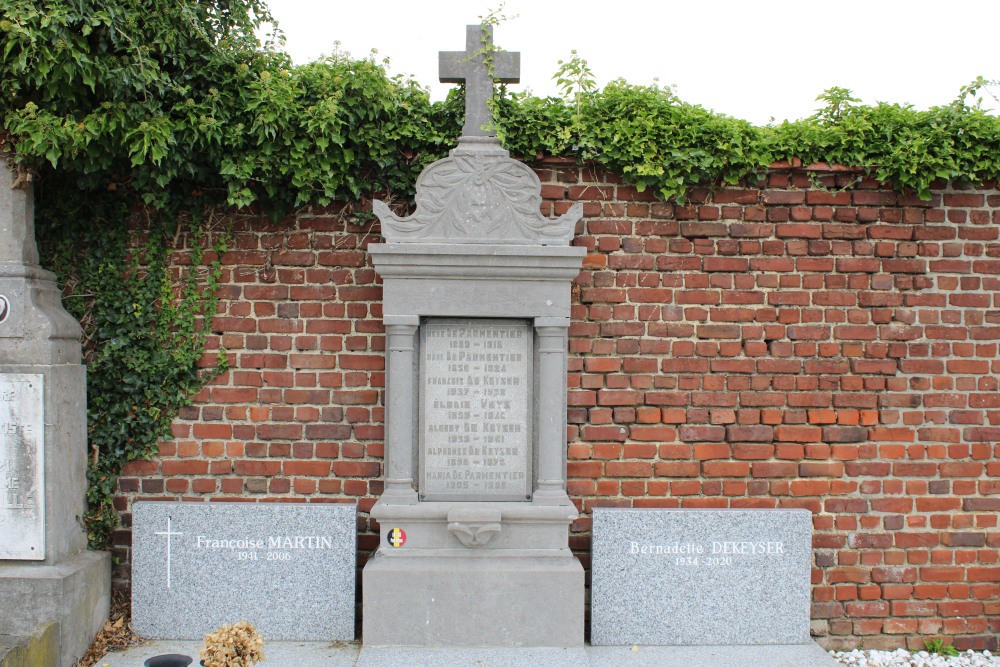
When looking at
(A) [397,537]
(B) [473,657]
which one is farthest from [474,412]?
(B) [473,657]

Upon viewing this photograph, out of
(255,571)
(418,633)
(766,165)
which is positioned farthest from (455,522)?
(766,165)

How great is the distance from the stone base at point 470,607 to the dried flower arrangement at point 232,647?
0.77 m

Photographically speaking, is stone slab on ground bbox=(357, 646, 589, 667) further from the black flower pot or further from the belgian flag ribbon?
the black flower pot

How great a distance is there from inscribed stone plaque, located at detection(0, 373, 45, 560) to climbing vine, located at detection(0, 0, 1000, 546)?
1.10ft

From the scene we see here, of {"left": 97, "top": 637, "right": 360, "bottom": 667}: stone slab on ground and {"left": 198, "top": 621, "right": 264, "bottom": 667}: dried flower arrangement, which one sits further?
{"left": 97, "top": 637, "right": 360, "bottom": 667}: stone slab on ground

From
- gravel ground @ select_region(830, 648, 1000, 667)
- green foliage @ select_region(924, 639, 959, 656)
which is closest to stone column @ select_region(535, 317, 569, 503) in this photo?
gravel ground @ select_region(830, 648, 1000, 667)

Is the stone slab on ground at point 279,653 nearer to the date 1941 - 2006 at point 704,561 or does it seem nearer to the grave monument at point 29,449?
the grave monument at point 29,449

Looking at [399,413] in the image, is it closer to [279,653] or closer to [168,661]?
[279,653]

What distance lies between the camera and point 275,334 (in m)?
4.06

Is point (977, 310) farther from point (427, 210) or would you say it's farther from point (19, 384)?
point (19, 384)

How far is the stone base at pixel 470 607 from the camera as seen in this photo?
3.56 m

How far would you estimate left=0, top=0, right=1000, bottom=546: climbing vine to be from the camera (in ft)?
12.4

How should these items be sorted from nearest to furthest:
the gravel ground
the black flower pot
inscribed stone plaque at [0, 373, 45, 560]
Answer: the black flower pot
inscribed stone plaque at [0, 373, 45, 560]
the gravel ground

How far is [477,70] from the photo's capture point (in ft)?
12.5
